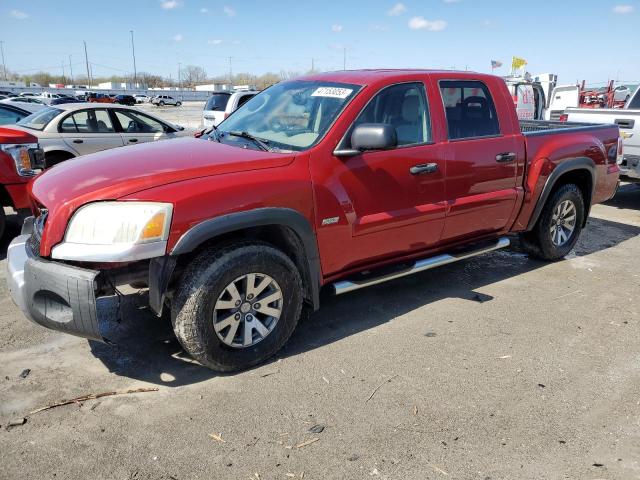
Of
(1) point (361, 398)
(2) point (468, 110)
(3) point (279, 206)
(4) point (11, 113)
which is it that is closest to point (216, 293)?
(3) point (279, 206)

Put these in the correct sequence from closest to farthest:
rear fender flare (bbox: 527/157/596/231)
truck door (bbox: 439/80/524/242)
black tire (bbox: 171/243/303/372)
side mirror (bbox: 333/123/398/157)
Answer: black tire (bbox: 171/243/303/372), side mirror (bbox: 333/123/398/157), truck door (bbox: 439/80/524/242), rear fender flare (bbox: 527/157/596/231)

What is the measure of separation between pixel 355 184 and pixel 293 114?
772 millimetres

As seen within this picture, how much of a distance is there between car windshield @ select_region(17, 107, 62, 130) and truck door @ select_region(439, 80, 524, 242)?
265 inches

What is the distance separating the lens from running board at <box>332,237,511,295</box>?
3648 mm

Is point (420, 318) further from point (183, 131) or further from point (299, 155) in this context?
point (183, 131)

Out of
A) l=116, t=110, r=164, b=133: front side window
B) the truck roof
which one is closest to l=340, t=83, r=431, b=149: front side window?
the truck roof

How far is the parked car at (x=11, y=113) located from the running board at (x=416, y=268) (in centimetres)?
947

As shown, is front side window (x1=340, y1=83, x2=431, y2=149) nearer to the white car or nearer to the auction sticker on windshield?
the auction sticker on windshield

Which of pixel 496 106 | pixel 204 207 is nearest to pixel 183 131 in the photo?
pixel 496 106

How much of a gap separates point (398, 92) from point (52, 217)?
99.6 inches

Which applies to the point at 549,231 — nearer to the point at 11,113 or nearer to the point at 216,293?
the point at 216,293

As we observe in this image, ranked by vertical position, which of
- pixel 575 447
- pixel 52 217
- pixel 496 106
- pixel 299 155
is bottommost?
pixel 575 447

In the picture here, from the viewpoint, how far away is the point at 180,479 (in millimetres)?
2395

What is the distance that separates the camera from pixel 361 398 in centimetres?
305
